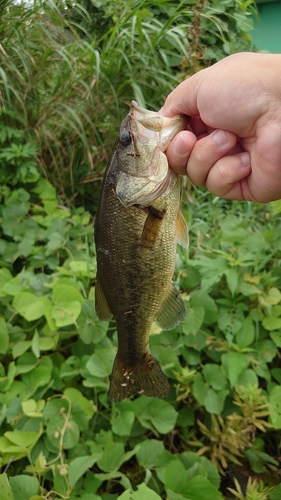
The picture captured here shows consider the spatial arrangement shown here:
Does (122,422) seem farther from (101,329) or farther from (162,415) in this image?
(101,329)

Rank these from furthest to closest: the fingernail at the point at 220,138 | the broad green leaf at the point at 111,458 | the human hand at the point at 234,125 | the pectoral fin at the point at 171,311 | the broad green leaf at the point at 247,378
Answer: the broad green leaf at the point at 247,378, the broad green leaf at the point at 111,458, the pectoral fin at the point at 171,311, the fingernail at the point at 220,138, the human hand at the point at 234,125

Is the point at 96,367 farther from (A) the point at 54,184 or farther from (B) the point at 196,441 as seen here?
(A) the point at 54,184

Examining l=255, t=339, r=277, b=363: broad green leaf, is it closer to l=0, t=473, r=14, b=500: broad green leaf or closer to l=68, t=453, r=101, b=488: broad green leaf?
l=68, t=453, r=101, b=488: broad green leaf

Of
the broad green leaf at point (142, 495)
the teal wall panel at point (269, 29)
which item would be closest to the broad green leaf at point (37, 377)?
the broad green leaf at point (142, 495)

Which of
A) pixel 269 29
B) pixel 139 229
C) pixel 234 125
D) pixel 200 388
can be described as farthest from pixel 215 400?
pixel 269 29

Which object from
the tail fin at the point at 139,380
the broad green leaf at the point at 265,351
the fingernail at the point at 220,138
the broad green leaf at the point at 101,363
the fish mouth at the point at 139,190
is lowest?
the broad green leaf at the point at 265,351

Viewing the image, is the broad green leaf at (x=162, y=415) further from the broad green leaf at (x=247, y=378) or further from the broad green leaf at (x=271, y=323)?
the broad green leaf at (x=271, y=323)

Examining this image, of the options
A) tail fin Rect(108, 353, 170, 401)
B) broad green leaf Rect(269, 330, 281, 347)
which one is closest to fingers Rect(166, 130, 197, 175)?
tail fin Rect(108, 353, 170, 401)

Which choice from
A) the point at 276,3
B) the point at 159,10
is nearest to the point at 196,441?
the point at 159,10
